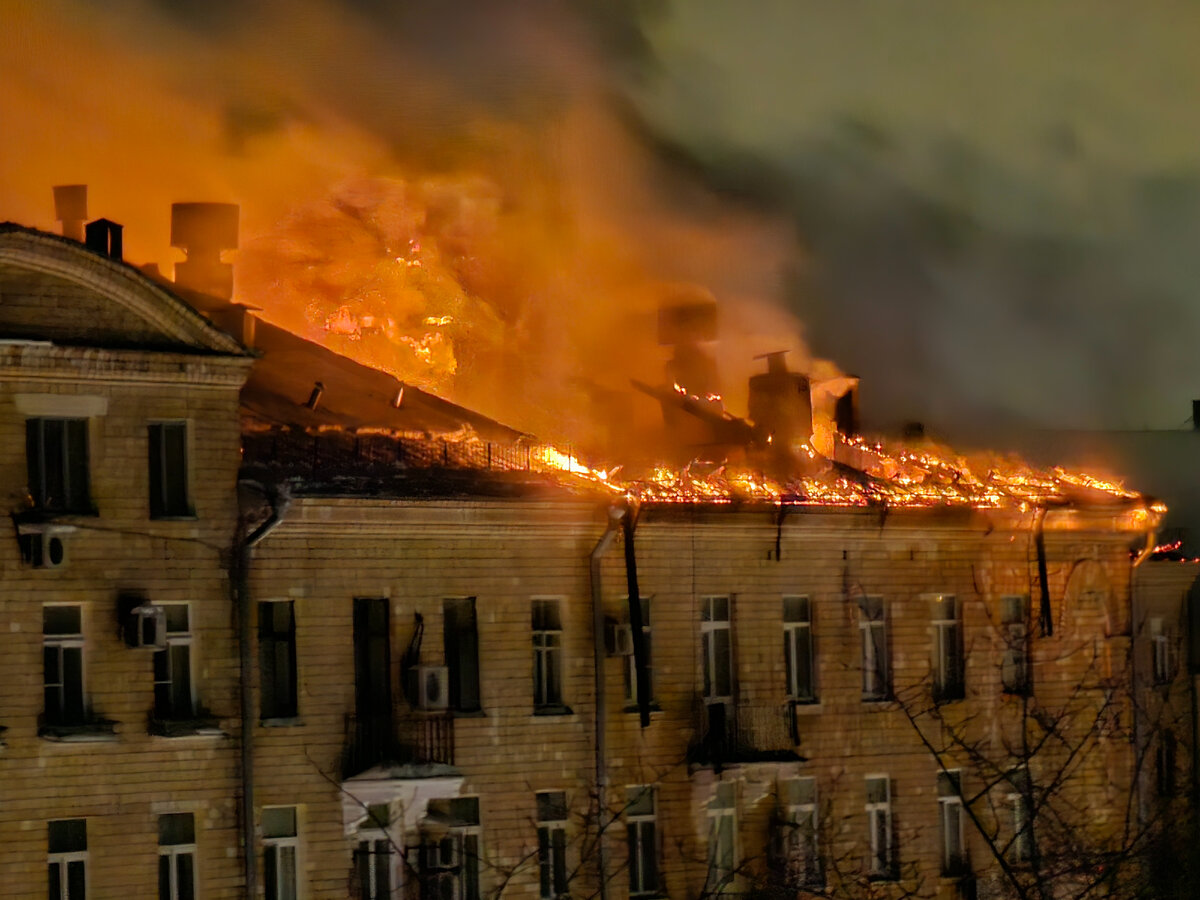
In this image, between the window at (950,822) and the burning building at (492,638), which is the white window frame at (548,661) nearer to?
the burning building at (492,638)

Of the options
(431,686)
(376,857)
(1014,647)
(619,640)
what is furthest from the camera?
(1014,647)

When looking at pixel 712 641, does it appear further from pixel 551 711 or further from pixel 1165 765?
pixel 1165 765

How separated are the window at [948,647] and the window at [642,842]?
5050 millimetres

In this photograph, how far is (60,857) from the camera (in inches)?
790

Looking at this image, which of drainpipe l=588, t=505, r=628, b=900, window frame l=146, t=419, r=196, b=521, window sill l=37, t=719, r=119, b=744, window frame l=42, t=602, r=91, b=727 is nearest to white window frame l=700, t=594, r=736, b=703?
drainpipe l=588, t=505, r=628, b=900

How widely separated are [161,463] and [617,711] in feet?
20.8

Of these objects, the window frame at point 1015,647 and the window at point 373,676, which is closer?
the window at point 373,676

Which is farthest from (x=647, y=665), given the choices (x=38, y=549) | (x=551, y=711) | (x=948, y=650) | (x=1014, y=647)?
(x=38, y=549)

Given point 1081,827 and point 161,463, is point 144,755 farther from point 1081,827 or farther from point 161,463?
point 1081,827

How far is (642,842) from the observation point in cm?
2430

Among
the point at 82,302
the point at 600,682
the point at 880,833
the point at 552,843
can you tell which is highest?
the point at 82,302

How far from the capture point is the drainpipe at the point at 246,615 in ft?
69.0

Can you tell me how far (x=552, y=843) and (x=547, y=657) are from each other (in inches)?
84.2

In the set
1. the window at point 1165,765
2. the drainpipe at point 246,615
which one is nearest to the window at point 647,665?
the drainpipe at point 246,615
